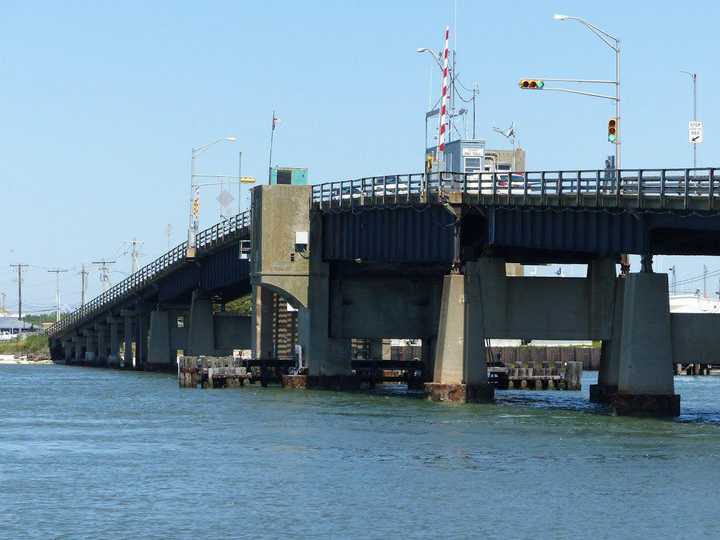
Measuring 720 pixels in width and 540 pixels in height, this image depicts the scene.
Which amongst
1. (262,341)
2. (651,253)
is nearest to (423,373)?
(262,341)

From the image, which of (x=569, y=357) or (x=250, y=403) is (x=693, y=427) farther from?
(x=569, y=357)

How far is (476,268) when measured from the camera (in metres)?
79.6

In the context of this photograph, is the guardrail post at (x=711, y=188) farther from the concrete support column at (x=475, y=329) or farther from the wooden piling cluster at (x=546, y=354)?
the wooden piling cluster at (x=546, y=354)

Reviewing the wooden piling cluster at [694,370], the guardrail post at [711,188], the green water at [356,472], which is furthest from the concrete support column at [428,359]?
the wooden piling cluster at [694,370]

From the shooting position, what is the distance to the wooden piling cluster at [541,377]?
344ft

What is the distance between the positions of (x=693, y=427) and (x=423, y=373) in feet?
129

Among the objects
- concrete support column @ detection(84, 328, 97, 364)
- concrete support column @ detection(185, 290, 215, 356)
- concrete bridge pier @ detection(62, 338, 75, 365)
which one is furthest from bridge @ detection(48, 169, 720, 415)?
concrete bridge pier @ detection(62, 338, 75, 365)

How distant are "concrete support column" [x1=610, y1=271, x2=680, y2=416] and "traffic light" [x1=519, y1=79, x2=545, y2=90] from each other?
29.3 ft

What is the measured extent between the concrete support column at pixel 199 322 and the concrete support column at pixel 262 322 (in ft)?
80.0

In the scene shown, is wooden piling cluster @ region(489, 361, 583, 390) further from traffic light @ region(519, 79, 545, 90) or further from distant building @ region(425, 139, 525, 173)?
traffic light @ region(519, 79, 545, 90)

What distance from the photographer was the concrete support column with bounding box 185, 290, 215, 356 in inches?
5025

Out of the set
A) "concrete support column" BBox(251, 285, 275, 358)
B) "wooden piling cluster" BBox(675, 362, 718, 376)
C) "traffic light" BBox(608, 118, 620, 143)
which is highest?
"traffic light" BBox(608, 118, 620, 143)

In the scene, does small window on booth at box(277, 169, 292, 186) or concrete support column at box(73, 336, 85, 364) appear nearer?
small window on booth at box(277, 169, 292, 186)

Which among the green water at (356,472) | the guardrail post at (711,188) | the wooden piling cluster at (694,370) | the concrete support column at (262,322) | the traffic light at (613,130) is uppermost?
the traffic light at (613,130)
